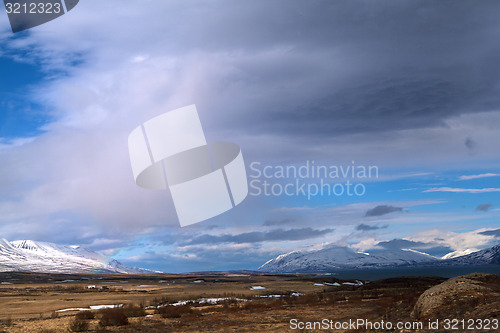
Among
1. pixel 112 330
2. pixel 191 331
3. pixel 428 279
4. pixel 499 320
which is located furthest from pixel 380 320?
pixel 428 279

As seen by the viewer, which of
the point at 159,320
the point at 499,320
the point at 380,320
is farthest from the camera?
the point at 159,320

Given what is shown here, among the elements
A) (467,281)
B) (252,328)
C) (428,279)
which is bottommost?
(428,279)

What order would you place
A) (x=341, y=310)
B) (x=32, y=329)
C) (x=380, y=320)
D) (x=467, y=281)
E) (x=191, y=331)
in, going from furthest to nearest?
(x=341, y=310) → (x=32, y=329) → (x=191, y=331) → (x=467, y=281) → (x=380, y=320)

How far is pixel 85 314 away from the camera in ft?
121

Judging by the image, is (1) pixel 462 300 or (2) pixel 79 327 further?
(2) pixel 79 327

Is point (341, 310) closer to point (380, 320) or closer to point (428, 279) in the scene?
point (380, 320)

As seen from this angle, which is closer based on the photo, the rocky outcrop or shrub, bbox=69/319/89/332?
the rocky outcrop

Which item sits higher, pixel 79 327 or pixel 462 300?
pixel 462 300

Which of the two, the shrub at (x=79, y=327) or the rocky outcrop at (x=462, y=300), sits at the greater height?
the rocky outcrop at (x=462, y=300)

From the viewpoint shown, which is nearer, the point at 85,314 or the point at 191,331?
the point at 191,331

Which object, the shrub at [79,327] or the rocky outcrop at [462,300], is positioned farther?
the shrub at [79,327]

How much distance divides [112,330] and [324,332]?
48.7ft

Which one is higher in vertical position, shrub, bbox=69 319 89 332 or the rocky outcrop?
the rocky outcrop

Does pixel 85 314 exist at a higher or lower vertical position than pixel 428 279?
higher
